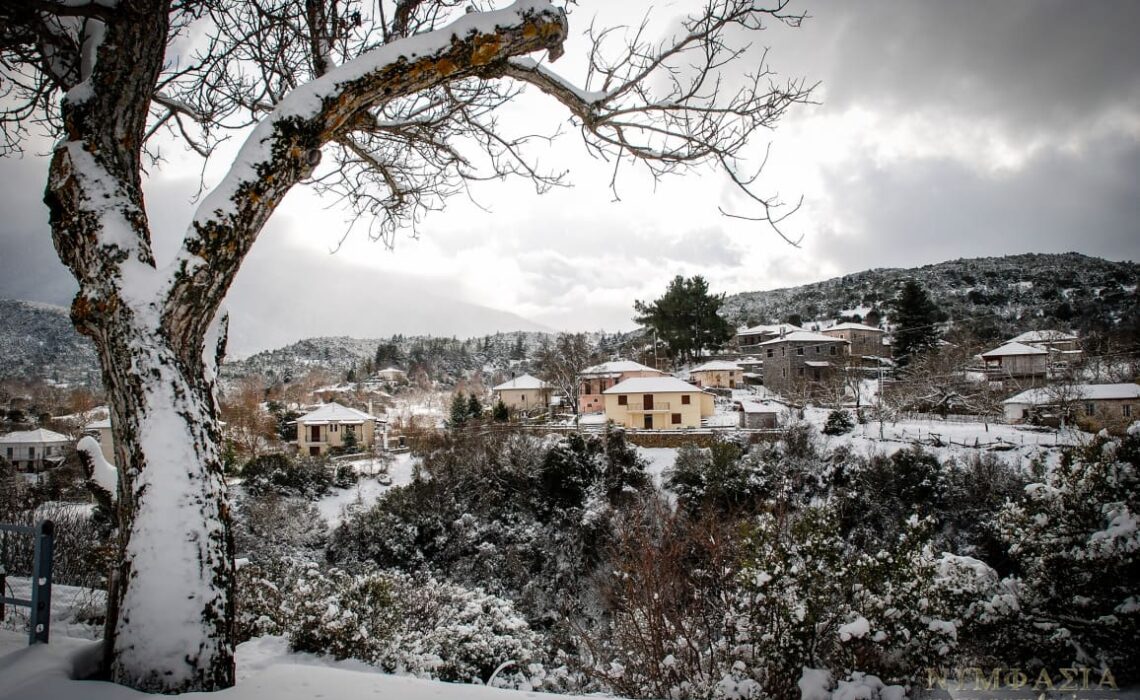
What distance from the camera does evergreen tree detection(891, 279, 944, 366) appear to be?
117ft

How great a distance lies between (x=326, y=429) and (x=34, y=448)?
14451 millimetres

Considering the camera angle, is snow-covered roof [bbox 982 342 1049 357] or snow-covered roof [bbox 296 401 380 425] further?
snow-covered roof [bbox 296 401 380 425]

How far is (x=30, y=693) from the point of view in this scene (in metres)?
1.82

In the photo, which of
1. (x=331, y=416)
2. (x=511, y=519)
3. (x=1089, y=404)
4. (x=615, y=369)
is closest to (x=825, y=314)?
(x=615, y=369)

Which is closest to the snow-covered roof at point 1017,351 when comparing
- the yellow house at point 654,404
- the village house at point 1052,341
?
the village house at point 1052,341

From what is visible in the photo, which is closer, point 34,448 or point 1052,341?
point 34,448

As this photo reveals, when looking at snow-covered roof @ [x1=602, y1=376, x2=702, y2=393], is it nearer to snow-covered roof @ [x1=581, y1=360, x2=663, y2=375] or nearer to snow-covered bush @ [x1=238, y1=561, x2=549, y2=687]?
snow-covered roof @ [x1=581, y1=360, x2=663, y2=375]

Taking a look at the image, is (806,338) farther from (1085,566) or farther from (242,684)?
(242,684)

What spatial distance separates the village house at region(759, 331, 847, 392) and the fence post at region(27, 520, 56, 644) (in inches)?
1456

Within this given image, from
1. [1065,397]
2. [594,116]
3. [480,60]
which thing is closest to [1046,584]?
[594,116]

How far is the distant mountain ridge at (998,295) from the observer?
4388 centimetres

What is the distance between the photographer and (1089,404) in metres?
20.5

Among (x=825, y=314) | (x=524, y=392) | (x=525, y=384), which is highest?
(x=825, y=314)

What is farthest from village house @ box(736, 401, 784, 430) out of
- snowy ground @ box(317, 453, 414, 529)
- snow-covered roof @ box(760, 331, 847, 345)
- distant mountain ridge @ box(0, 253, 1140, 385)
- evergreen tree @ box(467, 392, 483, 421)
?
distant mountain ridge @ box(0, 253, 1140, 385)
